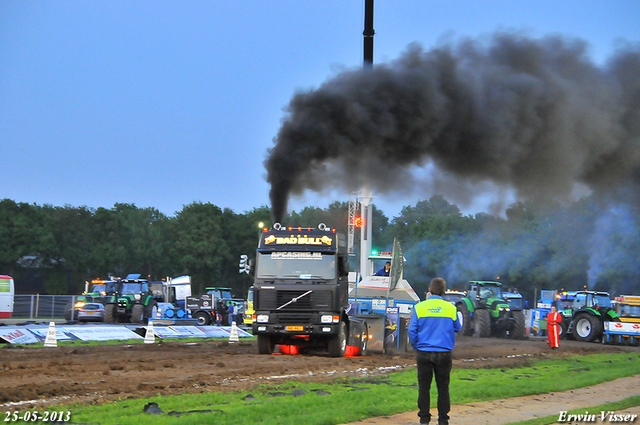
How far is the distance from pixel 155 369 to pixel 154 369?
0.16ft

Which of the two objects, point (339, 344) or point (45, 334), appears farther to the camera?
point (45, 334)

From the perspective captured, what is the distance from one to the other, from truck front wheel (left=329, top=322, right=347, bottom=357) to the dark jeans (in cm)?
881

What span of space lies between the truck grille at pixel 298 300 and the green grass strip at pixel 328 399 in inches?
125

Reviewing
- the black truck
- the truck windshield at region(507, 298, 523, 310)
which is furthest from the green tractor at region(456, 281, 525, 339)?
the black truck

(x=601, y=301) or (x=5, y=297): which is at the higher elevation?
(x=601, y=301)

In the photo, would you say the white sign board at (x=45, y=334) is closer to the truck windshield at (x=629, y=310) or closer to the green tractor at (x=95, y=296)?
the green tractor at (x=95, y=296)

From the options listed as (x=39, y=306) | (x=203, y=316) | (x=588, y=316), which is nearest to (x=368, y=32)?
(x=588, y=316)

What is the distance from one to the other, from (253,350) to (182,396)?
404 inches

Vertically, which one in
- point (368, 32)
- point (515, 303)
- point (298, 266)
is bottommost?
point (515, 303)

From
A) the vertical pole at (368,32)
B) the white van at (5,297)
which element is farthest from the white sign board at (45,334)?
the white van at (5,297)

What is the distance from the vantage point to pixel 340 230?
62.3m

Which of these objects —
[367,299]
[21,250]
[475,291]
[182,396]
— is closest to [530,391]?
[182,396]

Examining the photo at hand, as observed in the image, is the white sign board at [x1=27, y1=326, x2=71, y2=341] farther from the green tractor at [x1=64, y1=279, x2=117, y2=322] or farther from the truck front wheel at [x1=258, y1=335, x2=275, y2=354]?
the green tractor at [x1=64, y1=279, x2=117, y2=322]

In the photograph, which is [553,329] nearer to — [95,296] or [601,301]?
[601,301]
